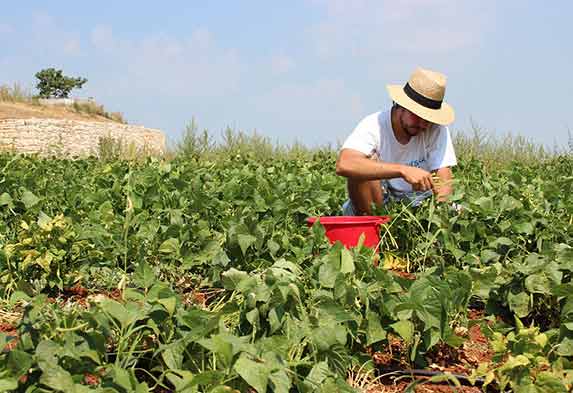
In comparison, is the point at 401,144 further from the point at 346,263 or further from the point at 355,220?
the point at 346,263

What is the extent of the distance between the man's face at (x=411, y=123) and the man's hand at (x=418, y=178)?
48cm

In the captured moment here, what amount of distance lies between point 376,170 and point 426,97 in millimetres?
485

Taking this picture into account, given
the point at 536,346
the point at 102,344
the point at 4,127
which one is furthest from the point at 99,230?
the point at 4,127

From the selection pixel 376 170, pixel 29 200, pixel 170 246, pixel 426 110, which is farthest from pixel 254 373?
pixel 426 110

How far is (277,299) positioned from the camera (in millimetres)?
1989

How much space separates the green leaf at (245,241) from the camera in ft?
9.30

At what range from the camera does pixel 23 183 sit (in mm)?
4625

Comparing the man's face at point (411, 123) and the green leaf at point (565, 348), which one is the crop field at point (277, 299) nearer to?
the green leaf at point (565, 348)

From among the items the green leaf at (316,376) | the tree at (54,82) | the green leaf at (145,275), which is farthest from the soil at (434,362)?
the tree at (54,82)

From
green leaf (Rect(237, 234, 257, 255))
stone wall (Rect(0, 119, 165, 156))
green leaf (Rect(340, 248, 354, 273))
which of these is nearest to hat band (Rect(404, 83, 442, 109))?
green leaf (Rect(237, 234, 257, 255))

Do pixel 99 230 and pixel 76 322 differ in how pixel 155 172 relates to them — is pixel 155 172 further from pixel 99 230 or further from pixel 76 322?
pixel 76 322

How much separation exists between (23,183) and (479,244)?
2.78m

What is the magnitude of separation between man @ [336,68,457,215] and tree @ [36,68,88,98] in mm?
39507

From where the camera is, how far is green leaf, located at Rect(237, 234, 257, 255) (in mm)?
2834
